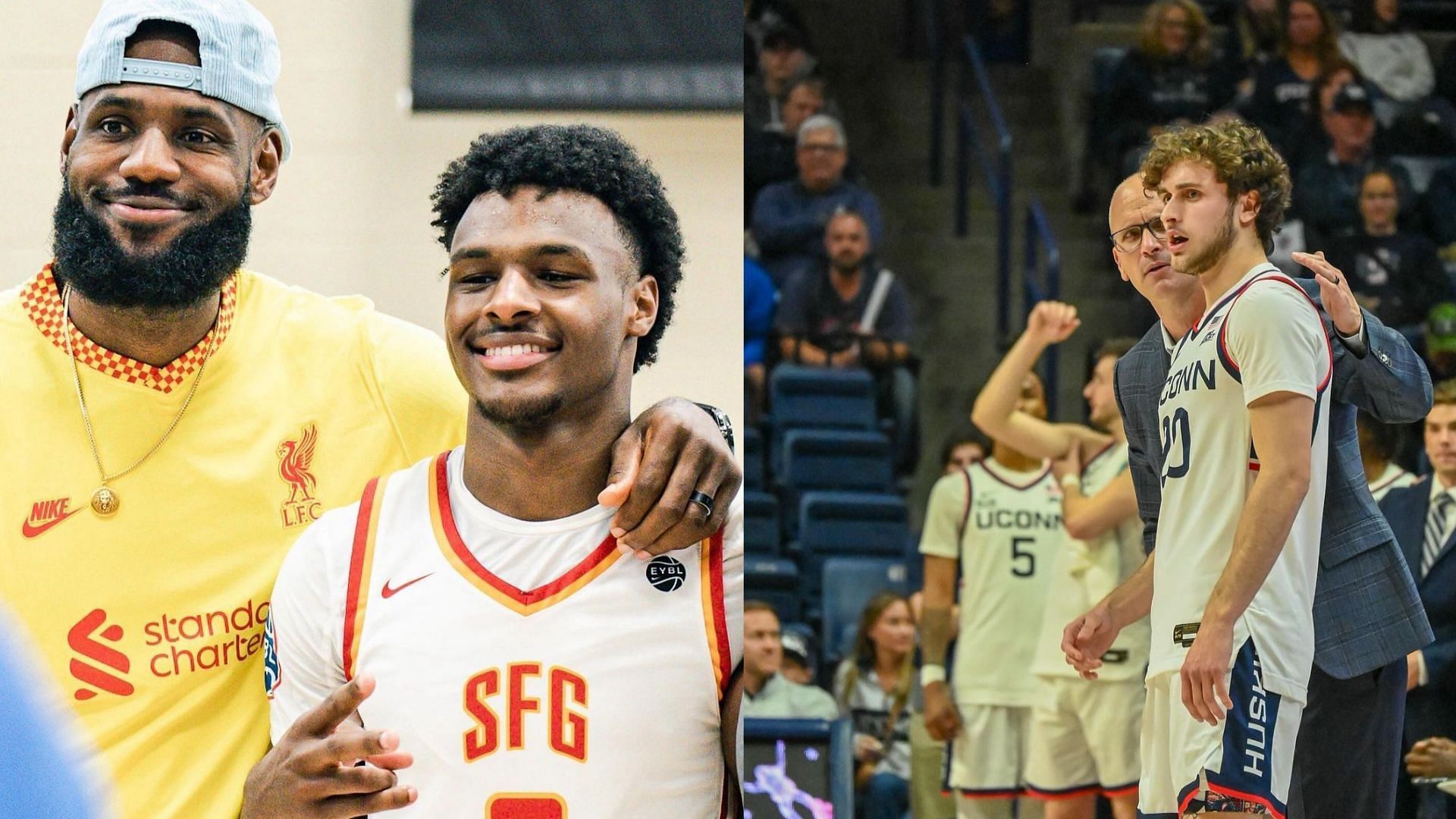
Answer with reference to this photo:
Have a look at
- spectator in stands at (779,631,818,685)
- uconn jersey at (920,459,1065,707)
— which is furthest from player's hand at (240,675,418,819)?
uconn jersey at (920,459,1065,707)

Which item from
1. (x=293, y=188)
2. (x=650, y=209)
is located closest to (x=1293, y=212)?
(x=650, y=209)

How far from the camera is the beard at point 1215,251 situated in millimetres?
2133

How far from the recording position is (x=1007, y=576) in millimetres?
2377

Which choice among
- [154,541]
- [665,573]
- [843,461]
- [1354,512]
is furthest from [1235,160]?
[154,541]

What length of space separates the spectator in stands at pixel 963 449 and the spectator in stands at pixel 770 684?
317 mm

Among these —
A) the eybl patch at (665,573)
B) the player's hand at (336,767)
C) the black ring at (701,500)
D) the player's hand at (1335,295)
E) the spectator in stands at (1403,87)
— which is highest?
the spectator in stands at (1403,87)

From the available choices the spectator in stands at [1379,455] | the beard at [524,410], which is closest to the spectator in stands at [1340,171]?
the spectator in stands at [1379,455]

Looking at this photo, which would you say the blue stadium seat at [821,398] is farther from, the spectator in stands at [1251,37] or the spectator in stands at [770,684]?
the spectator in stands at [1251,37]

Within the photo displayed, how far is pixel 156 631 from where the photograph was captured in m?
2.09

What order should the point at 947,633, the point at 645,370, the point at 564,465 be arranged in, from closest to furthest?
1. the point at 564,465
2. the point at 645,370
3. the point at 947,633

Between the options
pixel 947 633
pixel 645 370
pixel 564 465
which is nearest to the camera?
pixel 564 465

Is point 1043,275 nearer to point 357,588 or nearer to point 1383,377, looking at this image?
point 1383,377

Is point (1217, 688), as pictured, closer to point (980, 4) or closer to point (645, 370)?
point (645, 370)

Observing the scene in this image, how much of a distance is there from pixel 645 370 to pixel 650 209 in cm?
21
